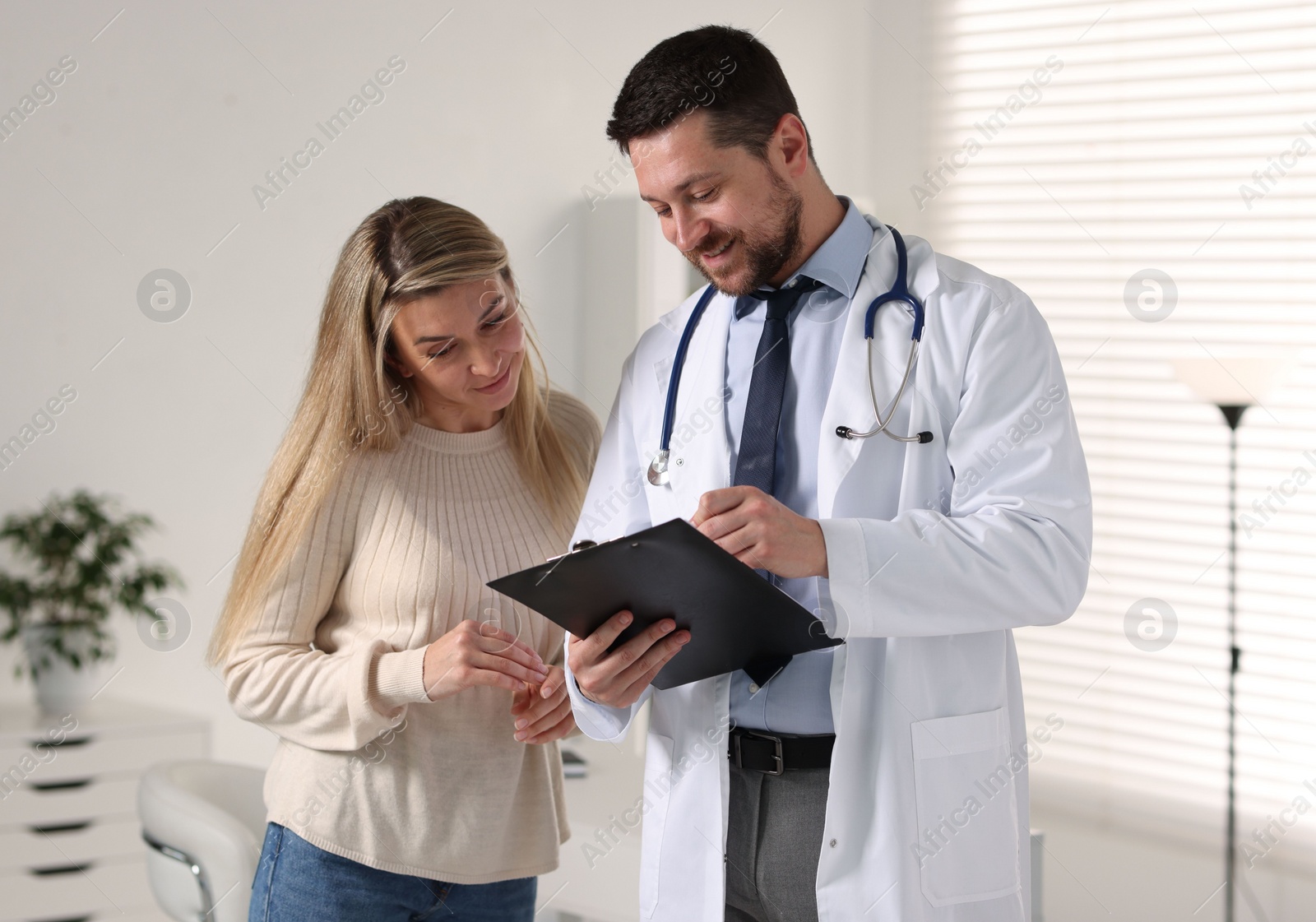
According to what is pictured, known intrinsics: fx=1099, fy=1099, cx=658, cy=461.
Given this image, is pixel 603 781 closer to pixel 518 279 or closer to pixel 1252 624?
pixel 518 279

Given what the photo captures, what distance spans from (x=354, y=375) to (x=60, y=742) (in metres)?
1.83

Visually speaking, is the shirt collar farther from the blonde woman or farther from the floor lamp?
the floor lamp

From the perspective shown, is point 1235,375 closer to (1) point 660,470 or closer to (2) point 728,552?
(1) point 660,470

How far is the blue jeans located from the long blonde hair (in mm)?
305

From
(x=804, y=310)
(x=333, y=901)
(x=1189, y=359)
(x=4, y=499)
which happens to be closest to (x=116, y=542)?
(x=4, y=499)

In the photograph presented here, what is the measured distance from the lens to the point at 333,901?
147cm

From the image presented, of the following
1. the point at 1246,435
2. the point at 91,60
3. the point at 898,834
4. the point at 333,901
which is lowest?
the point at 333,901

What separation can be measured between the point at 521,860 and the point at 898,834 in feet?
1.89

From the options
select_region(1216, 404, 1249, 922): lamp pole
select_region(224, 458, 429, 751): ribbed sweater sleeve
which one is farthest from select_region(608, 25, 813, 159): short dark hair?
select_region(1216, 404, 1249, 922): lamp pole

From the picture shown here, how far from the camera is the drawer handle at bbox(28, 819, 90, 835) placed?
2742 millimetres

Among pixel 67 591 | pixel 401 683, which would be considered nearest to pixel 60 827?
pixel 67 591

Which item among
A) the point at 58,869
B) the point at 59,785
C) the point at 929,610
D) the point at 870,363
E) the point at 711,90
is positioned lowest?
the point at 58,869

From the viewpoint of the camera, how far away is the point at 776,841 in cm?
Result: 133

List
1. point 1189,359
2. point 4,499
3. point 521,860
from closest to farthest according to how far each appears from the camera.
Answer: point 521,860
point 4,499
point 1189,359
